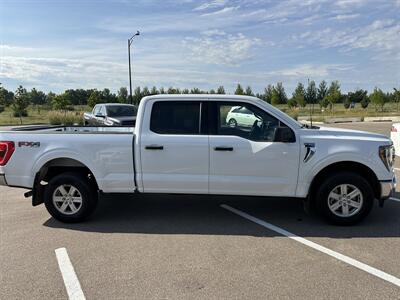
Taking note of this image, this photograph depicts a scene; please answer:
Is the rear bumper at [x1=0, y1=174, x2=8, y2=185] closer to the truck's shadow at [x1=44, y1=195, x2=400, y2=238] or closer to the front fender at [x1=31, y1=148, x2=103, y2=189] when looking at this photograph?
the front fender at [x1=31, y1=148, x2=103, y2=189]

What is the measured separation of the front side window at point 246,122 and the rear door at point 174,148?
29 centimetres

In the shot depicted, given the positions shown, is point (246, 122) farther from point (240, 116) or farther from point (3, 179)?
point (3, 179)

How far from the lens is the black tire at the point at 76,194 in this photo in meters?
5.38

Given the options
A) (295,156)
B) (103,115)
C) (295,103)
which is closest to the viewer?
(295,156)

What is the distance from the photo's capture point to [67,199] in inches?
214

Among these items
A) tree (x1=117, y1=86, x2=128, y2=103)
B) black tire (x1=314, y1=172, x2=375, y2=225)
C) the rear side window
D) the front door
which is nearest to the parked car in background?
the rear side window

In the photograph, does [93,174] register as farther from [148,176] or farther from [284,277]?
[284,277]

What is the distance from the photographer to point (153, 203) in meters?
6.46

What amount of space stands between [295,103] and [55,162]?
191 feet

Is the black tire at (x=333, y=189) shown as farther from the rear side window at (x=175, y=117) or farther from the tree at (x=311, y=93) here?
the tree at (x=311, y=93)

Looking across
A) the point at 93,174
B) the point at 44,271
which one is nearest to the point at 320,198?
the point at 93,174

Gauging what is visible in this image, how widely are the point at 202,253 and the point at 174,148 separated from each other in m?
1.54

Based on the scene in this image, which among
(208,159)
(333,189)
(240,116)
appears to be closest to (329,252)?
(333,189)

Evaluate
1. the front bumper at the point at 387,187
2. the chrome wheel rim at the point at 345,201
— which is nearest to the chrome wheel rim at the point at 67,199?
the chrome wheel rim at the point at 345,201
